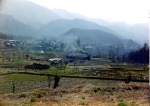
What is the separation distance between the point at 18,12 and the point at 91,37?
1285 inches

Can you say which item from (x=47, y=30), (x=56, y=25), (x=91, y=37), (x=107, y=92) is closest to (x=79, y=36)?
(x=91, y=37)

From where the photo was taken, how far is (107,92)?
16.1m

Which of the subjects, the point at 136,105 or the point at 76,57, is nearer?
the point at 136,105

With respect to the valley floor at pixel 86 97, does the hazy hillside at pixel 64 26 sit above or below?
above

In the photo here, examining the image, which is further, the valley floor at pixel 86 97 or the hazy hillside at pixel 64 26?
the hazy hillside at pixel 64 26

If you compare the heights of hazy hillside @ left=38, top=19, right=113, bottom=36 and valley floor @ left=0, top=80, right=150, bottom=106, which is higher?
hazy hillside @ left=38, top=19, right=113, bottom=36

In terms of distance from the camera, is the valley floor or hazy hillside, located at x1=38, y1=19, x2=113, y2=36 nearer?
the valley floor

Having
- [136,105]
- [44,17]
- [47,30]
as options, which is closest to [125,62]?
[136,105]

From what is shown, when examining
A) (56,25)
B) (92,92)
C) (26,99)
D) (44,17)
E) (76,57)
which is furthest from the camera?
(44,17)

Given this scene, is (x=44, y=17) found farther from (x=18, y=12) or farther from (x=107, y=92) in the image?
(x=107, y=92)

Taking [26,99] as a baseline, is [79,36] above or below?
above

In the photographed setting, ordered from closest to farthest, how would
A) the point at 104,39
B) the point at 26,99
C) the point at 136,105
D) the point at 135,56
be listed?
the point at 136,105, the point at 26,99, the point at 135,56, the point at 104,39

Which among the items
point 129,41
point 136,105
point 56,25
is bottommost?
point 136,105

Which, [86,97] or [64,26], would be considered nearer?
[86,97]
